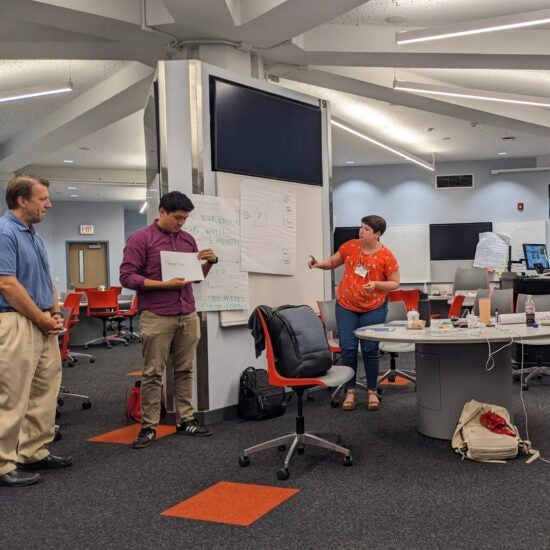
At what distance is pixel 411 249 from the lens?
13.1 meters

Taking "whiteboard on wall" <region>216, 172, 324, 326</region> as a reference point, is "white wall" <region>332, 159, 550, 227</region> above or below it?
above

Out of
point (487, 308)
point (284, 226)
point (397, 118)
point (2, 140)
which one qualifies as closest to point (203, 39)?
point (284, 226)

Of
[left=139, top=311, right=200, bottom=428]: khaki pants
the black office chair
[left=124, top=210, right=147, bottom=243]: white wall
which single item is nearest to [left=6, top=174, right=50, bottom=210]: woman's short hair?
[left=139, top=311, right=200, bottom=428]: khaki pants

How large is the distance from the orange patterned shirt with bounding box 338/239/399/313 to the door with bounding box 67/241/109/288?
47.6 ft

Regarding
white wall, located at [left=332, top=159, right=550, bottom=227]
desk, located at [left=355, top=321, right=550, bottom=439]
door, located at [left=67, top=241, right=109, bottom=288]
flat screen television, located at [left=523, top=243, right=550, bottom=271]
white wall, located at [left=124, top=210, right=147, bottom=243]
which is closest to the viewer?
desk, located at [left=355, top=321, right=550, bottom=439]

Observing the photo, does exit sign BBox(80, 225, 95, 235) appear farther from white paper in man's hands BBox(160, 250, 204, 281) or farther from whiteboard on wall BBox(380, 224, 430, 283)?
white paper in man's hands BBox(160, 250, 204, 281)

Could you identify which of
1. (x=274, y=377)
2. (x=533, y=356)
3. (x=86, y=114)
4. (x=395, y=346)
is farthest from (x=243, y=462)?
(x=86, y=114)

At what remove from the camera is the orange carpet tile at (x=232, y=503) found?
2.90 meters

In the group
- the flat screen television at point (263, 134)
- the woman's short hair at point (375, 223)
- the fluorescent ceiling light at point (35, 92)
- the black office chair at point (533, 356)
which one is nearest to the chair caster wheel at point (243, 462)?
the woman's short hair at point (375, 223)

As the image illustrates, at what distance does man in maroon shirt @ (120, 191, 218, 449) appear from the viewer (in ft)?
13.5

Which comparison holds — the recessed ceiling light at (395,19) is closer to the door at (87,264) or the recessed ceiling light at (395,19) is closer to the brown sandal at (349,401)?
the brown sandal at (349,401)

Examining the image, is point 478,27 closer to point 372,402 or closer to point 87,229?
point 372,402

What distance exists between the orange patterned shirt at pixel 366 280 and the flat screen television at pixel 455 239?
27.8ft

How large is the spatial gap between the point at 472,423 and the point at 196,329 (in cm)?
188
